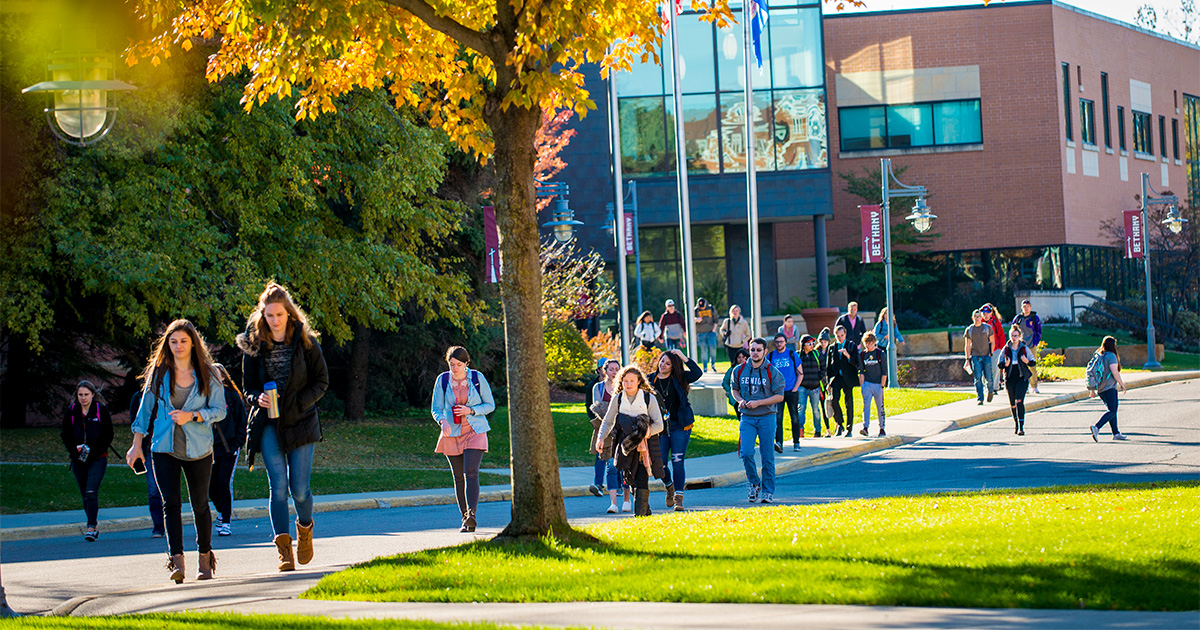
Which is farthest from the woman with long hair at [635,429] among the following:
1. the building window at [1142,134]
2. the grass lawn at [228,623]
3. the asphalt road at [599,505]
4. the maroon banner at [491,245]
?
the building window at [1142,134]

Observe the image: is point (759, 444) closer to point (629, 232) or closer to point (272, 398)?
point (272, 398)

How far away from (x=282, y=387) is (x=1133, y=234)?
124 ft

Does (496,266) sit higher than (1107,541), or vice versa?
(496,266)

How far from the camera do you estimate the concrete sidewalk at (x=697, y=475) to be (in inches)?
533

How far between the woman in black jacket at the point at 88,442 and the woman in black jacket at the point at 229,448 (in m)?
1.44

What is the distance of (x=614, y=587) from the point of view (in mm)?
7117

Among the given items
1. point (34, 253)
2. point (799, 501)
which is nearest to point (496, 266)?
point (34, 253)

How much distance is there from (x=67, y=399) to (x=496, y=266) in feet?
30.9

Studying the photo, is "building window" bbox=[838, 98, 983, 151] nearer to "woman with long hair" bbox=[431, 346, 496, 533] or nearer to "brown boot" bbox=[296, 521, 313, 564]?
"woman with long hair" bbox=[431, 346, 496, 533]

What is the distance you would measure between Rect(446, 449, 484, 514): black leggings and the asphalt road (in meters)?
0.33

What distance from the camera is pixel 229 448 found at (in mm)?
9750

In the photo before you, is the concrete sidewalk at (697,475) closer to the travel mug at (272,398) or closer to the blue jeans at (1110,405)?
the blue jeans at (1110,405)

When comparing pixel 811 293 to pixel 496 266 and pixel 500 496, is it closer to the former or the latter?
pixel 496 266

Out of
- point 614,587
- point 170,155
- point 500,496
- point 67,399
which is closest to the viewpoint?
point 614,587
